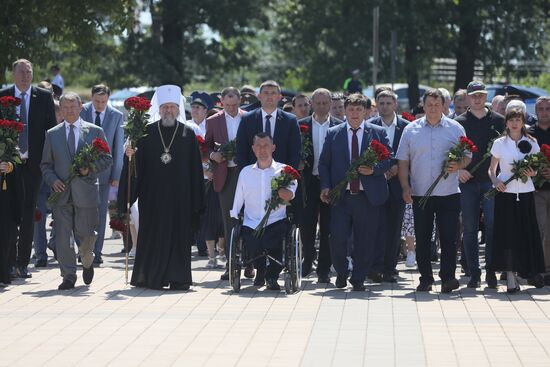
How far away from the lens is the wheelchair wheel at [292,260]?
13.7 meters

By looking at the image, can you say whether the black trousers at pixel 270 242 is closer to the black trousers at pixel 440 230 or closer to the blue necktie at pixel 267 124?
the blue necktie at pixel 267 124

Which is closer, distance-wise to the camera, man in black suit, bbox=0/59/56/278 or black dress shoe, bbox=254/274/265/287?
black dress shoe, bbox=254/274/265/287

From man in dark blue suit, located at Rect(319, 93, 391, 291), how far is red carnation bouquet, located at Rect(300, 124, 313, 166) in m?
0.67

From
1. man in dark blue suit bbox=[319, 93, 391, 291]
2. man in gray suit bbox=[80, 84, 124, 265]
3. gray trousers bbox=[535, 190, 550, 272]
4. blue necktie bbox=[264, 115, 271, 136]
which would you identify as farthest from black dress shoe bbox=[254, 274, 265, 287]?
man in gray suit bbox=[80, 84, 124, 265]

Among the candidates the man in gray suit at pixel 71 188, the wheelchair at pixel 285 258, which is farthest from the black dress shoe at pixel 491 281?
the man in gray suit at pixel 71 188

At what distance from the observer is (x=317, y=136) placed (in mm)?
15320

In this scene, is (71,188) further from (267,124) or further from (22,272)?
(267,124)

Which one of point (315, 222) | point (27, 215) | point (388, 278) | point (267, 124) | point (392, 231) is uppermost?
point (267, 124)

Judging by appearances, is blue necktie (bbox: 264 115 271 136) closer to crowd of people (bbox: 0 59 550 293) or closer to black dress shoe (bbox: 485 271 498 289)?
crowd of people (bbox: 0 59 550 293)

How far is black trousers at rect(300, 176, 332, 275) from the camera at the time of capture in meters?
15.0

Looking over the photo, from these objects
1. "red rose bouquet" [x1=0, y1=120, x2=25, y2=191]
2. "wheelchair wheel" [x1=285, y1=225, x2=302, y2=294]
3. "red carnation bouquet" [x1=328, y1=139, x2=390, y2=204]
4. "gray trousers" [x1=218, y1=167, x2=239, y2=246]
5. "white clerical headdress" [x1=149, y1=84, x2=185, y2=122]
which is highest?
"white clerical headdress" [x1=149, y1=84, x2=185, y2=122]

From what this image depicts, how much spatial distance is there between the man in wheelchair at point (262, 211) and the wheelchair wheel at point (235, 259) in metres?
0.10

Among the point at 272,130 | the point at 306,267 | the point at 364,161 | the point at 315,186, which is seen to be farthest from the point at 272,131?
the point at 306,267

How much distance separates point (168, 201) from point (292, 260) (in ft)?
4.95
